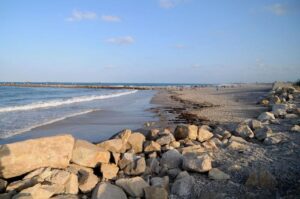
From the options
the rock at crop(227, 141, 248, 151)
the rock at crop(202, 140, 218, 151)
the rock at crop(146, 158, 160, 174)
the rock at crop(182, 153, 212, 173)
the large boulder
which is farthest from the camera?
the large boulder

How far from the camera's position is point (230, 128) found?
32.7 ft

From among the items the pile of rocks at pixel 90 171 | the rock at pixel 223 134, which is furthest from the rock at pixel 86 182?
the rock at pixel 223 134

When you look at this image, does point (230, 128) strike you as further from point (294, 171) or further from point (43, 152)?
point (43, 152)

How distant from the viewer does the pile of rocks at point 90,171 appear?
4871mm

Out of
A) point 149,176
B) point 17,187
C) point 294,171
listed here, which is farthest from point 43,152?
point 294,171

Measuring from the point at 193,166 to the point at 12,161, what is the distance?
3.61 metres

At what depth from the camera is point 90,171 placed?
6133 mm

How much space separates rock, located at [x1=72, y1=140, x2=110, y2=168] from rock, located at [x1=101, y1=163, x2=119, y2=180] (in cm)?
29

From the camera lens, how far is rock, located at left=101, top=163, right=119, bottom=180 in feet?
19.5

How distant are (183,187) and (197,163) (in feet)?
2.96

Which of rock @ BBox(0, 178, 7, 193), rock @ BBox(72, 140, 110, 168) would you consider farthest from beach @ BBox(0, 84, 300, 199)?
rock @ BBox(0, 178, 7, 193)

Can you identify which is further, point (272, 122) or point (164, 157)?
point (272, 122)

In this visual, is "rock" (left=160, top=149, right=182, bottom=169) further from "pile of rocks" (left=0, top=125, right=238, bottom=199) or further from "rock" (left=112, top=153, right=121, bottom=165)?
"rock" (left=112, top=153, right=121, bottom=165)

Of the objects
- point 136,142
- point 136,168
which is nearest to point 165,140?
point 136,142
